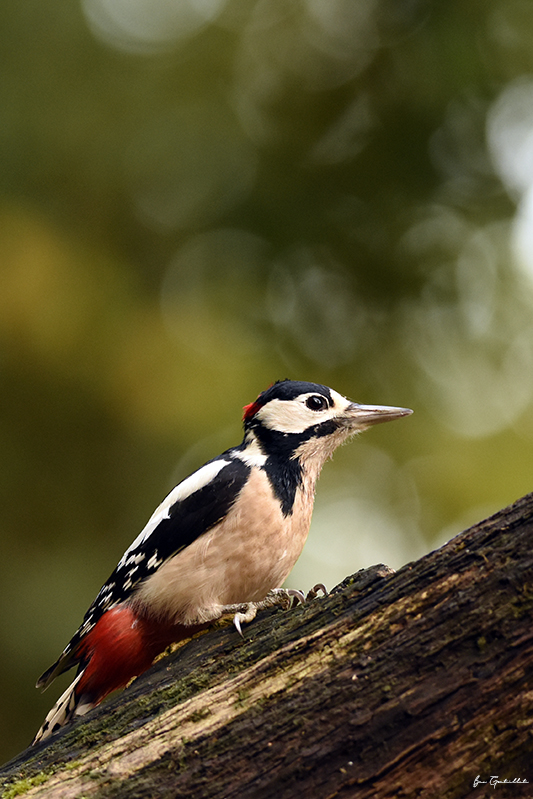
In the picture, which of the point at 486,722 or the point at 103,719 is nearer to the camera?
the point at 486,722

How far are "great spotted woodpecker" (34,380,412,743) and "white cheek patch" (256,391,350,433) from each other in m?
0.21

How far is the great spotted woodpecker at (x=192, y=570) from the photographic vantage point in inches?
105

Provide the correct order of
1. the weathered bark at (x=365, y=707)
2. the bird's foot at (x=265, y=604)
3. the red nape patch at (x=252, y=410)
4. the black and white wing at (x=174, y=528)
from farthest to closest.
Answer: the red nape patch at (x=252, y=410) → the black and white wing at (x=174, y=528) → the bird's foot at (x=265, y=604) → the weathered bark at (x=365, y=707)

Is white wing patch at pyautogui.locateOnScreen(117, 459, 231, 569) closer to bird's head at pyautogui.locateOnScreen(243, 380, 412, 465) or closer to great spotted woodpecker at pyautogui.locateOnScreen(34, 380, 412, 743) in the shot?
great spotted woodpecker at pyautogui.locateOnScreen(34, 380, 412, 743)

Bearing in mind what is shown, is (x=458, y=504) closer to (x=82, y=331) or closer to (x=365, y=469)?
(x=365, y=469)

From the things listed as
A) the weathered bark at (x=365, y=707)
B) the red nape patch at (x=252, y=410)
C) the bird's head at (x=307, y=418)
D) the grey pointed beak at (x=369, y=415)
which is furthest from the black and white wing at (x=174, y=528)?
the weathered bark at (x=365, y=707)

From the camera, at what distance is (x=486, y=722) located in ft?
5.35

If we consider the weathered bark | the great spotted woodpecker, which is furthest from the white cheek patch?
the weathered bark

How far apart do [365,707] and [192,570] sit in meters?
1.08

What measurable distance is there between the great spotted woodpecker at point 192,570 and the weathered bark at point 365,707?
1.85ft

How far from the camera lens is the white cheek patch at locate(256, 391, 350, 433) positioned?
3.23 meters

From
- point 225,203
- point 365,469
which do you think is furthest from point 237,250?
point 365,469

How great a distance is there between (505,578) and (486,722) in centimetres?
32

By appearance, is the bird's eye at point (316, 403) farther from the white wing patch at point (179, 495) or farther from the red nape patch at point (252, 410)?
the white wing patch at point (179, 495)
